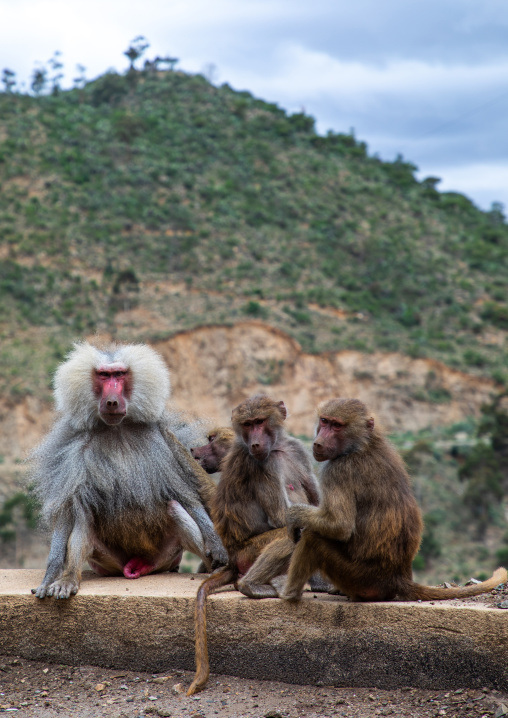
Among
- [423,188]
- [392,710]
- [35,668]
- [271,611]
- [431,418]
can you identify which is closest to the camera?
[392,710]

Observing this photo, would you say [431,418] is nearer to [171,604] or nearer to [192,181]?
[192,181]

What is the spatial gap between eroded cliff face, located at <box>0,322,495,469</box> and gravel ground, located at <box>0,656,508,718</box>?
1182 inches

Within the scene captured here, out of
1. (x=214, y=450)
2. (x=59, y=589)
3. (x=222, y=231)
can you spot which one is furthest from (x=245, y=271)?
(x=59, y=589)

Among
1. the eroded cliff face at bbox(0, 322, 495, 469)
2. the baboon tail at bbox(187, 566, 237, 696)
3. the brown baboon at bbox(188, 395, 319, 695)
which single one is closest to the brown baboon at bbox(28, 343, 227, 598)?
the brown baboon at bbox(188, 395, 319, 695)

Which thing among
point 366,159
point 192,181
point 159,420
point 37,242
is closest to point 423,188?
point 366,159

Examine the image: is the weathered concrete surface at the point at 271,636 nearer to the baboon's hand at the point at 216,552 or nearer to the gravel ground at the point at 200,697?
the gravel ground at the point at 200,697

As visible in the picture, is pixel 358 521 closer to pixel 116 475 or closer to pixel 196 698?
pixel 196 698

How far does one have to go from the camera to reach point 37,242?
41.3 metres

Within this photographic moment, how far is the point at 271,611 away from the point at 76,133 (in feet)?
169

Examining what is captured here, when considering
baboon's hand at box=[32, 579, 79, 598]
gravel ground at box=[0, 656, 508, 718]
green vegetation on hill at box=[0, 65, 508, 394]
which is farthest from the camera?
green vegetation on hill at box=[0, 65, 508, 394]

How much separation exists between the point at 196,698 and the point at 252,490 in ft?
4.19

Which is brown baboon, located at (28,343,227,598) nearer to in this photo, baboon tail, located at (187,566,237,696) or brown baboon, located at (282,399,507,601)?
baboon tail, located at (187,566,237,696)

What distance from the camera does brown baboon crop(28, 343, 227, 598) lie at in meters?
5.61

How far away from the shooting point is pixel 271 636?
196 inches
